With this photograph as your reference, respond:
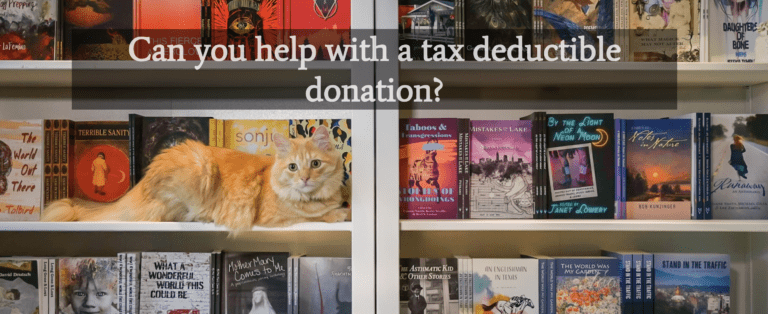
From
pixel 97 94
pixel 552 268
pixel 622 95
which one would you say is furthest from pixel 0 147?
pixel 622 95

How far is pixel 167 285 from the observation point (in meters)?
1.19

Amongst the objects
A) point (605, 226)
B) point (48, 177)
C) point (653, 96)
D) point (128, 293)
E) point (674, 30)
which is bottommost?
point (128, 293)

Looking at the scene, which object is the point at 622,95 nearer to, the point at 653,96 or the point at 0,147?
the point at 653,96

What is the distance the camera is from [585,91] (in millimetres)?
1432

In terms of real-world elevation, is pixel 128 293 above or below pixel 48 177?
below

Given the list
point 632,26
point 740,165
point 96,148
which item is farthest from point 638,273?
point 96,148

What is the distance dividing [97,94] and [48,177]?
33 centimetres

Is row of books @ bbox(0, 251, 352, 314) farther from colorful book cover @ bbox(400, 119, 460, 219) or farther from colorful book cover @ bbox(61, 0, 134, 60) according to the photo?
colorful book cover @ bbox(61, 0, 134, 60)

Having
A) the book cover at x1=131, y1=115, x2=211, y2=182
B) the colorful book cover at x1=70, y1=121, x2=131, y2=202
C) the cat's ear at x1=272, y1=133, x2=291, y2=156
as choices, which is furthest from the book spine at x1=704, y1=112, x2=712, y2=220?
the colorful book cover at x1=70, y1=121, x2=131, y2=202

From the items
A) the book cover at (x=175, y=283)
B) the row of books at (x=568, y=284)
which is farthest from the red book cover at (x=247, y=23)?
the row of books at (x=568, y=284)

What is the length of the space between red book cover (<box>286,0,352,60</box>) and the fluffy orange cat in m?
0.23

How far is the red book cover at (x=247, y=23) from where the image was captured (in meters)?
1.21

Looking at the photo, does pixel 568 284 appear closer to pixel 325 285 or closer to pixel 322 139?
pixel 325 285

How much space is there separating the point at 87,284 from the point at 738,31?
70.8 inches
